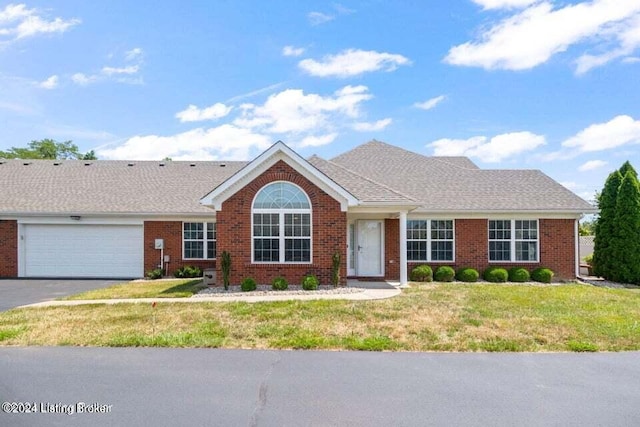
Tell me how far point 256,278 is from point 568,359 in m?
9.81

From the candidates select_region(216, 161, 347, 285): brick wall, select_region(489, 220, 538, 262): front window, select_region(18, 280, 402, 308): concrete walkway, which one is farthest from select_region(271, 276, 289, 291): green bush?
select_region(489, 220, 538, 262): front window

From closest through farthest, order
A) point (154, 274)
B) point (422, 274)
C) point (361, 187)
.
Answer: point (361, 187)
point (422, 274)
point (154, 274)

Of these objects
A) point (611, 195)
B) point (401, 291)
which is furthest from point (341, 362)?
point (611, 195)

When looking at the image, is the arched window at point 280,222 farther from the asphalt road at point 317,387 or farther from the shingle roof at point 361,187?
the asphalt road at point 317,387

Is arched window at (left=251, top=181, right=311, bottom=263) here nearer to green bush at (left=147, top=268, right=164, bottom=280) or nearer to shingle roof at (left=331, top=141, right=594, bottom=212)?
shingle roof at (left=331, top=141, right=594, bottom=212)

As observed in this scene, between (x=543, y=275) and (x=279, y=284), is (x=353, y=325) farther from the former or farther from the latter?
(x=543, y=275)

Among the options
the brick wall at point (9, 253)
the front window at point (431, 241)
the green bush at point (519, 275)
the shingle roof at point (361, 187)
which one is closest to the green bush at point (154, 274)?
the brick wall at point (9, 253)

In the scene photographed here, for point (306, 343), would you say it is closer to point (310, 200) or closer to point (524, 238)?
point (310, 200)

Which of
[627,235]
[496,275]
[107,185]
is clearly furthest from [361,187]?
[107,185]

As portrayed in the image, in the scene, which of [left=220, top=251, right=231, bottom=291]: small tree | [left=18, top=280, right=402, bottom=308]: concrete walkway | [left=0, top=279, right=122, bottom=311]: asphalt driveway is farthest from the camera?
[left=220, top=251, right=231, bottom=291]: small tree

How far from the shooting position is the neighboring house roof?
60.4 ft

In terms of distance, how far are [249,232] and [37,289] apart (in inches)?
319

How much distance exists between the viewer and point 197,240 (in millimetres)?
19734

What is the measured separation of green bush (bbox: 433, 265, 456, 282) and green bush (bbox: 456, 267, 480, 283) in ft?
1.00
